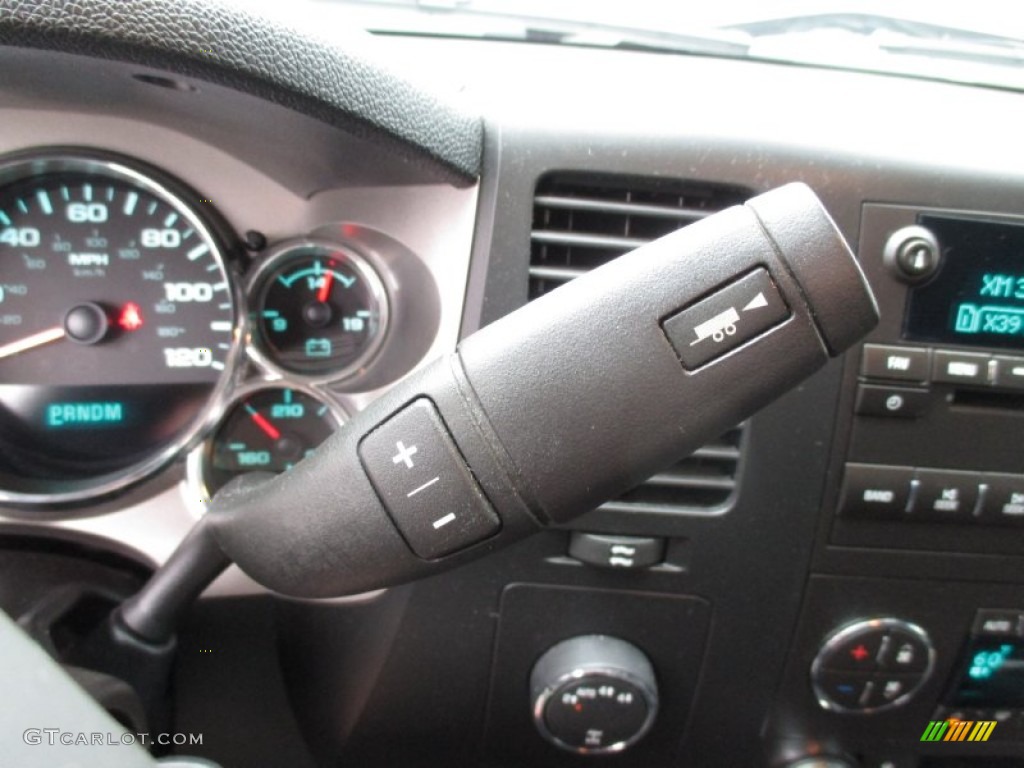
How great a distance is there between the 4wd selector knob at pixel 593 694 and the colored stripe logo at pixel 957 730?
45 cm

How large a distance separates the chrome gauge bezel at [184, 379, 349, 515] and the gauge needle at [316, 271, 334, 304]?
0.12m

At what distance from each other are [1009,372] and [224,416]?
0.98 metres

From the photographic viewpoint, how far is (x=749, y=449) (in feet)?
3.31

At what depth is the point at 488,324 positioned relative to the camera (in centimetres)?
93

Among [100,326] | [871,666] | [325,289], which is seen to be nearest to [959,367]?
[871,666]

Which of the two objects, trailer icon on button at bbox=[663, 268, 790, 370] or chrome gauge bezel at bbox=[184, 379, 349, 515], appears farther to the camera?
chrome gauge bezel at bbox=[184, 379, 349, 515]

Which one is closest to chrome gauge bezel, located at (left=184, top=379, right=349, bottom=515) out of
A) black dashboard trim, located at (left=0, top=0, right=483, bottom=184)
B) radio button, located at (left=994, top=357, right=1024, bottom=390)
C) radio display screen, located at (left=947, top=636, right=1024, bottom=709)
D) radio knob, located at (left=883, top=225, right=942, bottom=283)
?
black dashboard trim, located at (left=0, top=0, right=483, bottom=184)

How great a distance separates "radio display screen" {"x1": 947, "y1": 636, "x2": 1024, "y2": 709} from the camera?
3.68 feet

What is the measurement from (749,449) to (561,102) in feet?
1.56

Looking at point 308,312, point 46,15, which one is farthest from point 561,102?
point 46,15

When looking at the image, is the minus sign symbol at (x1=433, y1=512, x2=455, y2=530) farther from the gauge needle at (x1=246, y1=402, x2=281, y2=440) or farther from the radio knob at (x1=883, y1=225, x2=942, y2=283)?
the radio knob at (x1=883, y1=225, x2=942, y2=283)

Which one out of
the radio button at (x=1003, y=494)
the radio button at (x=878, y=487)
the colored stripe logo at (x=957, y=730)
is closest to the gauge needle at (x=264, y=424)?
the radio button at (x=878, y=487)

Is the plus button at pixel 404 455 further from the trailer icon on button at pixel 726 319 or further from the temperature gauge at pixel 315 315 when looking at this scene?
the temperature gauge at pixel 315 315

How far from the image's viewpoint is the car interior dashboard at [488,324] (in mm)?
950
